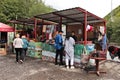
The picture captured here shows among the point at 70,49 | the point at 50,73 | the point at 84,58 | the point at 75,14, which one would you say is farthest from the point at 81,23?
the point at 50,73

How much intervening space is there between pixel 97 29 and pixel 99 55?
3950 millimetres

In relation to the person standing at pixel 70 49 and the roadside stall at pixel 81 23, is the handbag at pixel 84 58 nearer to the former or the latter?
the roadside stall at pixel 81 23

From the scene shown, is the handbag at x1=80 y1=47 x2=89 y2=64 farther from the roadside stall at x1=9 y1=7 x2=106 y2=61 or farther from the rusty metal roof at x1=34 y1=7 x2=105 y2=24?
the rusty metal roof at x1=34 y1=7 x2=105 y2=24

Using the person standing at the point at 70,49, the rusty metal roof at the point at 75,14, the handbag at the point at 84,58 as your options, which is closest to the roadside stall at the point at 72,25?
Result: the rusty metal roof at the point at 75,14

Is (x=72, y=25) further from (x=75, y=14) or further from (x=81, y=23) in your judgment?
(x=75, y=14)

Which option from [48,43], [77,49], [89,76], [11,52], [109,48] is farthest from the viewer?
[11,52]

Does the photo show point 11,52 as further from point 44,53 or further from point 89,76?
point 89,76

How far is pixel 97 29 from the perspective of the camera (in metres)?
12.9

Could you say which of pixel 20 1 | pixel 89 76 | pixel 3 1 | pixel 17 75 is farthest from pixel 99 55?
pixel 20 1

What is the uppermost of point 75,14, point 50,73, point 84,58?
point 75,14

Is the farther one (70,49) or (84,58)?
(70,49)

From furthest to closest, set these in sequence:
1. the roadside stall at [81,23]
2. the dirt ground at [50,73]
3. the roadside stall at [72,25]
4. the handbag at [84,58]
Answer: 1. the roadside stall at [72,25]
2. the roadside stall at [81,23]
3. the handbag at [84,58]
4. the dirt ground at [50,73]

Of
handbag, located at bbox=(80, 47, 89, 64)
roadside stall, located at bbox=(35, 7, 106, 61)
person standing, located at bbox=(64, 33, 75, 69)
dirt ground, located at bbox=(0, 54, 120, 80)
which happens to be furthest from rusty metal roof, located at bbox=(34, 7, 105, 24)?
dirt ground, located at bbox=(0, 54, 120, 80)

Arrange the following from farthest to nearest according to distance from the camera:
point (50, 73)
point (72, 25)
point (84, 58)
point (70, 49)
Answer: point (72, 25) < point (70, 49) < point (84, 58) < point (50, 73)
